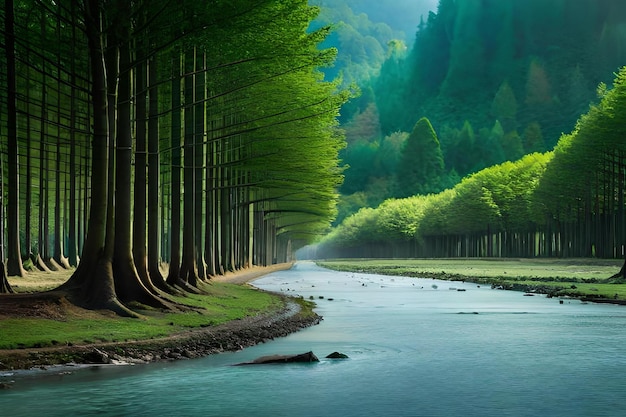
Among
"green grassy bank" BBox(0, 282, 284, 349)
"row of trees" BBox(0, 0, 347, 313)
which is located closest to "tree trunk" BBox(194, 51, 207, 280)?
"row of trees" BBox(0, 0, 347, 313)

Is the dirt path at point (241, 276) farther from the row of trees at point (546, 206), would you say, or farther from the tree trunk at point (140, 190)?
the row of trees at point (546, 206)

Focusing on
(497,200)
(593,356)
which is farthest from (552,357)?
(497,200)

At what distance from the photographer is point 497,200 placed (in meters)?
120

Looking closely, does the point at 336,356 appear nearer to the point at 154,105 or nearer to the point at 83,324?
the point at 83,324

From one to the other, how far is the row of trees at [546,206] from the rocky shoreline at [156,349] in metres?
57.9

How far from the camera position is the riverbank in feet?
59.5

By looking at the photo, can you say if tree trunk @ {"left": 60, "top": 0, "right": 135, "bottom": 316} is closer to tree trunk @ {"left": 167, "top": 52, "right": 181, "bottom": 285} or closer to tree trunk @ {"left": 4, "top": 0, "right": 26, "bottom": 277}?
tree trunk @ {"left": 4, "top": 0, "right": 26, "bottom": 277}

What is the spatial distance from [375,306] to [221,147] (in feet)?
55.6

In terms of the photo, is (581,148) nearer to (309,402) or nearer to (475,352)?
(475,352)

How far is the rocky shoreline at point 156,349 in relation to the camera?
59.4 feet

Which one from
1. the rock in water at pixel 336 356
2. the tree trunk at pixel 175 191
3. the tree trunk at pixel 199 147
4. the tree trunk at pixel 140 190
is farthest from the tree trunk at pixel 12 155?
the rock in water at pixel 336 356

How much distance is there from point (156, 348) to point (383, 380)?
5.71m

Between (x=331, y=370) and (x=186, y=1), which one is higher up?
(x=186, y=1)

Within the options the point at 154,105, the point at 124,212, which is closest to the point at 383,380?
the point at 124,212
